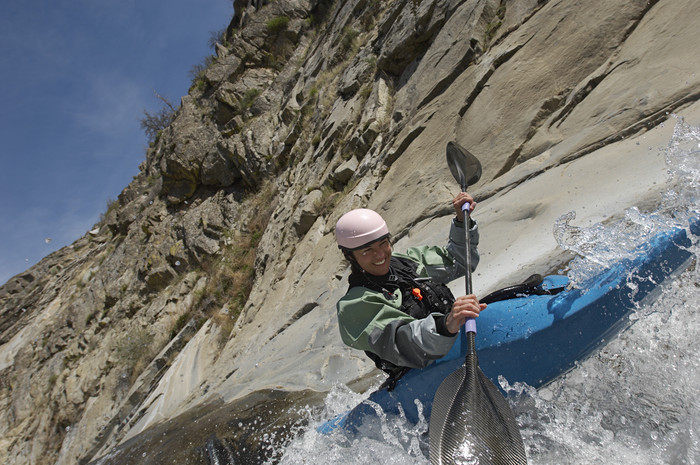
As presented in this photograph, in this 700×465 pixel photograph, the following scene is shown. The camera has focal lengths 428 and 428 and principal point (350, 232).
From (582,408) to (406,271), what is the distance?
106 centimetres

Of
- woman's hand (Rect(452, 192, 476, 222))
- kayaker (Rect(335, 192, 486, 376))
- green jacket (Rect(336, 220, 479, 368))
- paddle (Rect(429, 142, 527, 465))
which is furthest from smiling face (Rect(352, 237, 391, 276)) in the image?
paddle (Rect(429, 142, 527, 465))

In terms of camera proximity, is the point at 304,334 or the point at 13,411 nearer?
the point at 304,334

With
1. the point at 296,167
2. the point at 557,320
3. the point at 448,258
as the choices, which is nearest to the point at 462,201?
the point at 448,258

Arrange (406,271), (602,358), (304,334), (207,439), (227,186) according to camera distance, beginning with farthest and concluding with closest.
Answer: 1. (227,186)
2. (304,334)
3. (207,439)
4. (406,271)
5. (602,358)

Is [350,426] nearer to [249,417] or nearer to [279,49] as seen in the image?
[249,417]

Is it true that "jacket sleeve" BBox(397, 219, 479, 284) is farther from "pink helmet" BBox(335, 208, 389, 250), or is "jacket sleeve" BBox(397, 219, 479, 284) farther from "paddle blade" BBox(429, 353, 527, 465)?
"paddle blade" BBox(429, 353, 527, 465)

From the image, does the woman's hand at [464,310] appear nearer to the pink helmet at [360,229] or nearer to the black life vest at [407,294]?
the black life vest at [407,294]

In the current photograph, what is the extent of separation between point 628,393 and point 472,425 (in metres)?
0.78

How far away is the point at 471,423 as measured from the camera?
1628 millimetres

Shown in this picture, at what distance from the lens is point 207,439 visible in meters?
3.48

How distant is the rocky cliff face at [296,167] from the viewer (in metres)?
4.34

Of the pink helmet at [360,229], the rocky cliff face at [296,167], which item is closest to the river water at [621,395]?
the pink helmet at [360,229]

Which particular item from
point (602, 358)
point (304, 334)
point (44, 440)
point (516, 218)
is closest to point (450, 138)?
point (516, 218)

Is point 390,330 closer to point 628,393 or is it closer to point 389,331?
point 389,331
